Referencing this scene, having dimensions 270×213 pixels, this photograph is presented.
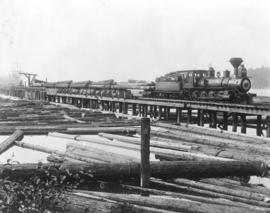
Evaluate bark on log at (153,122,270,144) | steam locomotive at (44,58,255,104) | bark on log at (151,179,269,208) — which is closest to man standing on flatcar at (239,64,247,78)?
steam locomotive at (44,58,255,104)

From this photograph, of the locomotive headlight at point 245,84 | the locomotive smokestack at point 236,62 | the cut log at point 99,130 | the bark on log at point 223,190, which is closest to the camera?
the bark on log at point 223,190

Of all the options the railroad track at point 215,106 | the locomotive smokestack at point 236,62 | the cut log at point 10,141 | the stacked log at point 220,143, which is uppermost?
the locomotive smokestack at point 236,62

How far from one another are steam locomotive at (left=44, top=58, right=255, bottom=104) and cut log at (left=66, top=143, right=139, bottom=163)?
12.0m

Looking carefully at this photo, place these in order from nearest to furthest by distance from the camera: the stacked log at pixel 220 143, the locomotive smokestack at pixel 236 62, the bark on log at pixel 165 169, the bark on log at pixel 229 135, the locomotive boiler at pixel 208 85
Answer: the bark on log at pixel 165 169 → the stacked log at pixel 220 143 → the bark on log at pixel 229 135 → the locomotive boiler at pixel 208 85 → the locomotive smokestack at pixel 236 62

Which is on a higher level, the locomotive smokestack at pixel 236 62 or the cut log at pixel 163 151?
the locomotive smokestack at pixel 236 62

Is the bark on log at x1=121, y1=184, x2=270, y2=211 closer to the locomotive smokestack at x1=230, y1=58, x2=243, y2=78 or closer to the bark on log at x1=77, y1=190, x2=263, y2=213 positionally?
the bark on log at x1=77, y1=190, x2=263, y2=213

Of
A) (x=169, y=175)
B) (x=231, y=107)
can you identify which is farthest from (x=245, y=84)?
(x=169, y=175)

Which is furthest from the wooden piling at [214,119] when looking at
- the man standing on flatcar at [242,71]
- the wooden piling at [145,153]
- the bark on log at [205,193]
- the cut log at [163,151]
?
the wooden piling at [145,153]

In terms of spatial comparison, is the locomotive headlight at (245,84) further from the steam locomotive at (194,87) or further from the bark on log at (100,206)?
the bark on log at (100,206)

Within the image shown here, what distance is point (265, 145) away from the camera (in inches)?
423

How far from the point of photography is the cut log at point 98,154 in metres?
9.34

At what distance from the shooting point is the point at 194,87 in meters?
22.6

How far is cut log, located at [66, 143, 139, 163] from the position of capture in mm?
9344

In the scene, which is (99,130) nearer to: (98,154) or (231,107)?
(98,154)
